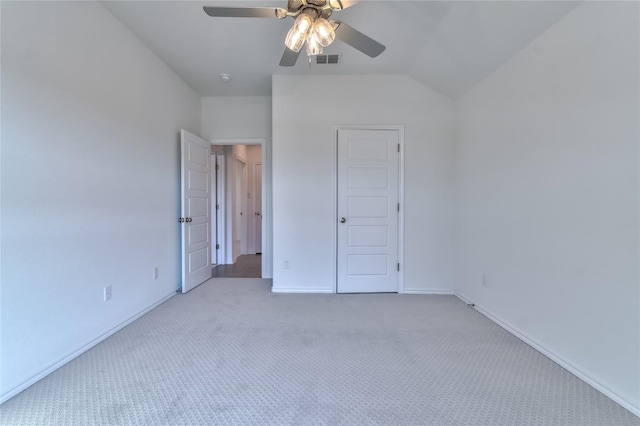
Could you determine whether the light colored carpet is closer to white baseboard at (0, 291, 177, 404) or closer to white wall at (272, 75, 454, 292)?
white baseboard at (0, 291, 177, 404)

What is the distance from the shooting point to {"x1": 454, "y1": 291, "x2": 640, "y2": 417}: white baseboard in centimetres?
140

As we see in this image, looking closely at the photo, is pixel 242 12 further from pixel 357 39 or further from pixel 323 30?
pixel 357 39

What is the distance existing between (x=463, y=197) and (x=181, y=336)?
314cm

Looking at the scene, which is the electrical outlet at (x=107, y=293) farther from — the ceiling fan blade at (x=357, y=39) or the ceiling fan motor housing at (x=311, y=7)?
the ceiling fan blade at (x=357, y=39)

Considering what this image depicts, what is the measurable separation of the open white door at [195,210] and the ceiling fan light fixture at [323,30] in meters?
2.20

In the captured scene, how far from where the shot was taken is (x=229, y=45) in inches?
102

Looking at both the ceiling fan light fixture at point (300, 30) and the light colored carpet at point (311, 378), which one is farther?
the ceiling fan light fixture at point (300, 30)

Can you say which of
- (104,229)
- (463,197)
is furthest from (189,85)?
(463,197)

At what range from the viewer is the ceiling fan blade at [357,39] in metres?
1.62

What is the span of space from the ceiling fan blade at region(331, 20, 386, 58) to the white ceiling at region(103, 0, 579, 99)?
543 mm

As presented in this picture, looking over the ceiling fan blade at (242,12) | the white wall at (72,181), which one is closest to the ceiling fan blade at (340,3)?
the ceiling fan blade at (242,12)

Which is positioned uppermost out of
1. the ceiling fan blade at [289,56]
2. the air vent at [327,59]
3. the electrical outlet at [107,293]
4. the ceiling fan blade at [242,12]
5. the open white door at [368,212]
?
the air vent at [327,59]

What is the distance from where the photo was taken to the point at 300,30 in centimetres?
155

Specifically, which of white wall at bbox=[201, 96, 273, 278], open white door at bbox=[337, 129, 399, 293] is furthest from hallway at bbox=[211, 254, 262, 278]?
open white door at bbox=[337, 129, 399, 293]
